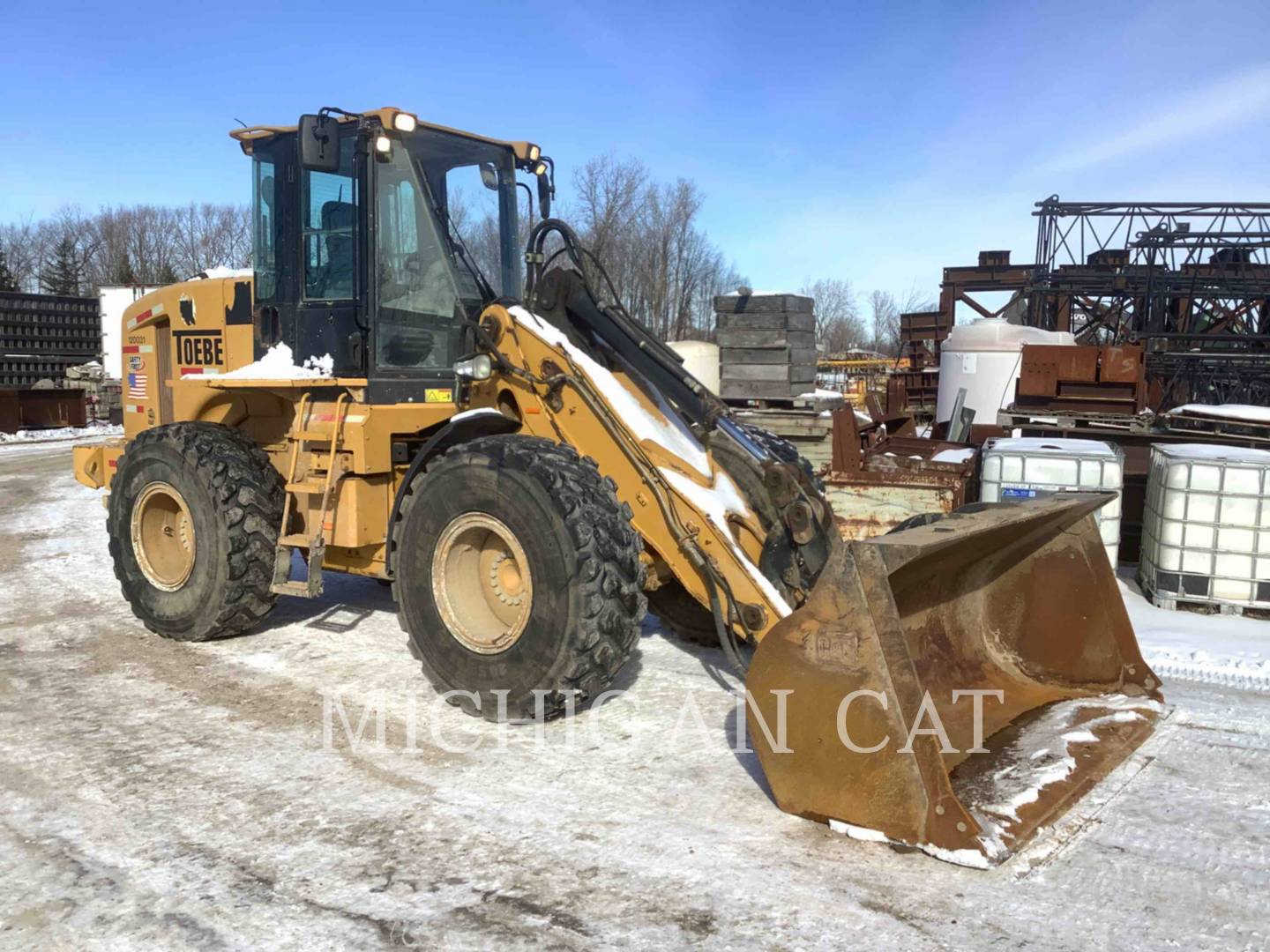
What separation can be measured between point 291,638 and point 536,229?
2.93m

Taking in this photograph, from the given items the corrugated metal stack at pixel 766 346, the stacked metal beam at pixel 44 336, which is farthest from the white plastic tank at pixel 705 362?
the stacked metal beam at pixel 44 336

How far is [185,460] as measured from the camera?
226 inches

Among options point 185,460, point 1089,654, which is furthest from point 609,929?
point 185,460

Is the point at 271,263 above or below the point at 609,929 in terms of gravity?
above

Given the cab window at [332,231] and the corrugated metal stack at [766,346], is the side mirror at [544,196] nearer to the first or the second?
the cab window at [332,231]

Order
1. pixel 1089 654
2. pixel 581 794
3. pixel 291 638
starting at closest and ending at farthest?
pixel 581 794 < pixel 1089 654 < pixel 291 638

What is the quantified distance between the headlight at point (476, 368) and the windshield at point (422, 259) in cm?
45

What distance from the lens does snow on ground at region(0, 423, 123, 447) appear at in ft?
Result: 67.3

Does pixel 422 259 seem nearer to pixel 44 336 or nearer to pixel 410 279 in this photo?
pixel 410 279

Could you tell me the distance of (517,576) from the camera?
15.3ft

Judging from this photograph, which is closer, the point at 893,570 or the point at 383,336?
the point at 893,570

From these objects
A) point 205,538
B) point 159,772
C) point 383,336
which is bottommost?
point 159,772

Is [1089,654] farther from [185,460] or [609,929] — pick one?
[185,460]

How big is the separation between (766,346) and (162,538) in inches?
253
